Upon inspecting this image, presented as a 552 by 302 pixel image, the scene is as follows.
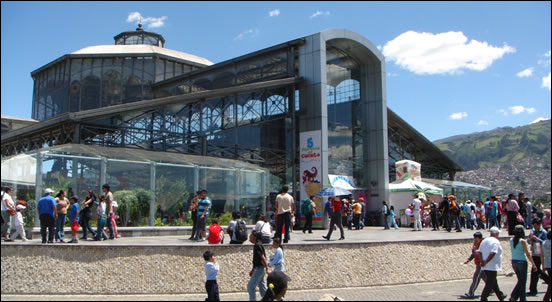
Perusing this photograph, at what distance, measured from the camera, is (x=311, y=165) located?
2614 cm

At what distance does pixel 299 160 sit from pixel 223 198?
7653 millimetres

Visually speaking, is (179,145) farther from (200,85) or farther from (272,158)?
(200,85)

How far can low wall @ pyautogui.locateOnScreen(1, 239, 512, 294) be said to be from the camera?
35.3 feet

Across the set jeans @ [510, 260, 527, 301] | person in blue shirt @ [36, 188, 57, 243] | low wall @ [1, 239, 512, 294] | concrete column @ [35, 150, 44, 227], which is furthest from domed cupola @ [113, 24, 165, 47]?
jeans @ [510, 260, 527, 301]

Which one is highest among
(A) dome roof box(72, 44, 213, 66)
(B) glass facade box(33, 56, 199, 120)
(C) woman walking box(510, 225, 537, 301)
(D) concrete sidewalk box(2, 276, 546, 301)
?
(A) dome roof box(72, 44, 213, 66)

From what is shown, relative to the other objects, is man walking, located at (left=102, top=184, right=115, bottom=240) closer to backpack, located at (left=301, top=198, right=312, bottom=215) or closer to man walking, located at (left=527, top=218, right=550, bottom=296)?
backpack, located at (left=301, top=198, right=312, bottom=215)

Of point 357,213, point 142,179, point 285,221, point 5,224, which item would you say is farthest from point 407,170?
point 5,224

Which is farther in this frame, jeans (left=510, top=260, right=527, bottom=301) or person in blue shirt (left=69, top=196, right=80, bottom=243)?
person in blue shirt (left=69, top=196, right=80, bottom=243)

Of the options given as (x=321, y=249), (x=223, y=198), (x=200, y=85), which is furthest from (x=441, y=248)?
(x=200, y=85)

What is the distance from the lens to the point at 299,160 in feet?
90.3

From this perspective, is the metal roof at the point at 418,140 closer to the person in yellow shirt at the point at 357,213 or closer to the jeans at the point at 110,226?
the person in yellow shirt at the point at 357,213

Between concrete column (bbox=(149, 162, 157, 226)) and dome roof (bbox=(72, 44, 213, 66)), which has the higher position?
dome roof (bbox=(72, 44, 213, 66))

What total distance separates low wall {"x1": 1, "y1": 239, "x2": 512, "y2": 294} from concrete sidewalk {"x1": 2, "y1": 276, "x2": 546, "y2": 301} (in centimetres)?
25

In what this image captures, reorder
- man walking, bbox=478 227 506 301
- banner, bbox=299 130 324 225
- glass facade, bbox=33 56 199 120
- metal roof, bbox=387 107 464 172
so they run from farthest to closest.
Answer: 1. metal roof, bbox=387 107 464 172
2. glass facade, bbox=33 56 199 120
3. banner, bbox=299 130 324 225
4. man walking, bbox=478 227 506 301
